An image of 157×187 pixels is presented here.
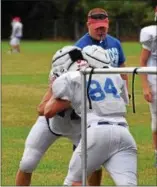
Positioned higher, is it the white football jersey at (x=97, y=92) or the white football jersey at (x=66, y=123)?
the white football jersey at (x=97, y=92)

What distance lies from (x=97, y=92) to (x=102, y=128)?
0.30m

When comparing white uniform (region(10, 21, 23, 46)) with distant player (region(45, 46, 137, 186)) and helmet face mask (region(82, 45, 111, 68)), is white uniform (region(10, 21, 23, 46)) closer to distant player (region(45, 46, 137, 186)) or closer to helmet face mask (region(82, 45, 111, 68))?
helmet face mask (region(82, 45, 111, 68))

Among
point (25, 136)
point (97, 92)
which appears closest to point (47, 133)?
point (97, 92)

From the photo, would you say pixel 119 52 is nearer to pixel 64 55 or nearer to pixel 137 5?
pixel 64 55

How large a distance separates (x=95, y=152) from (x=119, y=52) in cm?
234

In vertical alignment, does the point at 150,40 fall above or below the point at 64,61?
above

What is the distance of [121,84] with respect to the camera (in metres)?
6.51

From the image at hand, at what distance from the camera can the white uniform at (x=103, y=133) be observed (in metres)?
6.18

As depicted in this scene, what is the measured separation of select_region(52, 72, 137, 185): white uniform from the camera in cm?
618

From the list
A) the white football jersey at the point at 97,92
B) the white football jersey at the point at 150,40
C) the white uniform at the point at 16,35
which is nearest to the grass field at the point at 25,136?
the white football jersey at the point at 97,92

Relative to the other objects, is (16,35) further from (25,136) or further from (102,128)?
(102,128)

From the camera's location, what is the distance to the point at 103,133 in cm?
624

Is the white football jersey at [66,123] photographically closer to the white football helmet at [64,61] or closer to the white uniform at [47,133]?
the white uniform at [47,133]

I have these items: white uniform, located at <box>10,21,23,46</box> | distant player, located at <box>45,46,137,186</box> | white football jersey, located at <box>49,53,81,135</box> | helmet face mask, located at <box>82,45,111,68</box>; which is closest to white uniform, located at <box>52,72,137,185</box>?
distant player, located at <box>45,46,137,186</box>
